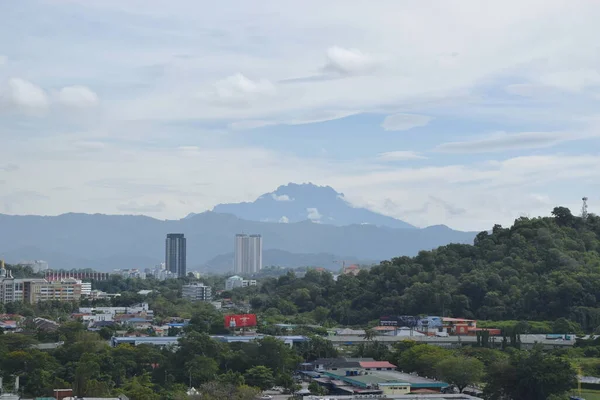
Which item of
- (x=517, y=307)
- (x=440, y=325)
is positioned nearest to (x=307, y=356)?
(x=440, y=325)

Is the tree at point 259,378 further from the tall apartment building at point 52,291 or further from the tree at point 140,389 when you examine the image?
the tall apartment building at point 52,291

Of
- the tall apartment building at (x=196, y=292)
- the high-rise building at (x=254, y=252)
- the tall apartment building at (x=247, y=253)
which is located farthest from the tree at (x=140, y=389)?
the high-rise building at (x=254, y=252)

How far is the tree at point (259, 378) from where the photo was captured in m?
29.1

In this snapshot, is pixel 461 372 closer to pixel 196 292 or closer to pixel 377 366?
pixel 377 366

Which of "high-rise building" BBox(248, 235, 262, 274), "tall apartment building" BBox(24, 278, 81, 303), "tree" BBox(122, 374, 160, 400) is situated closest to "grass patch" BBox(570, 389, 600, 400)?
"tree" BBox(122, 374, 160, 400)

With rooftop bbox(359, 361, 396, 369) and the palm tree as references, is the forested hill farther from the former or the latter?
rooftop bbox(359, 361, 396, 369)

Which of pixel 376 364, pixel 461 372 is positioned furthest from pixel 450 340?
pixel 461 372

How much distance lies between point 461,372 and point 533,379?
3.13 m

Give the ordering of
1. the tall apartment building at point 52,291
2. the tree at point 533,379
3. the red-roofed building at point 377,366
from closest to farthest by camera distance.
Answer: the tree at point 533,379 < the red-roofed building at point 377,366 < the tall apartment building at point 52,291

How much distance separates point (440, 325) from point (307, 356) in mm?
10603

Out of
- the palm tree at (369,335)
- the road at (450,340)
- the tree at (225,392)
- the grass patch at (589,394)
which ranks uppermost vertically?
the palm tree at (369,335)

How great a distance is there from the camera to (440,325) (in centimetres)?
4388

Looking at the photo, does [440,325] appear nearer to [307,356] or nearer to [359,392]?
[307,356]

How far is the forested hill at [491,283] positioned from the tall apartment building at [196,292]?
16.7m
